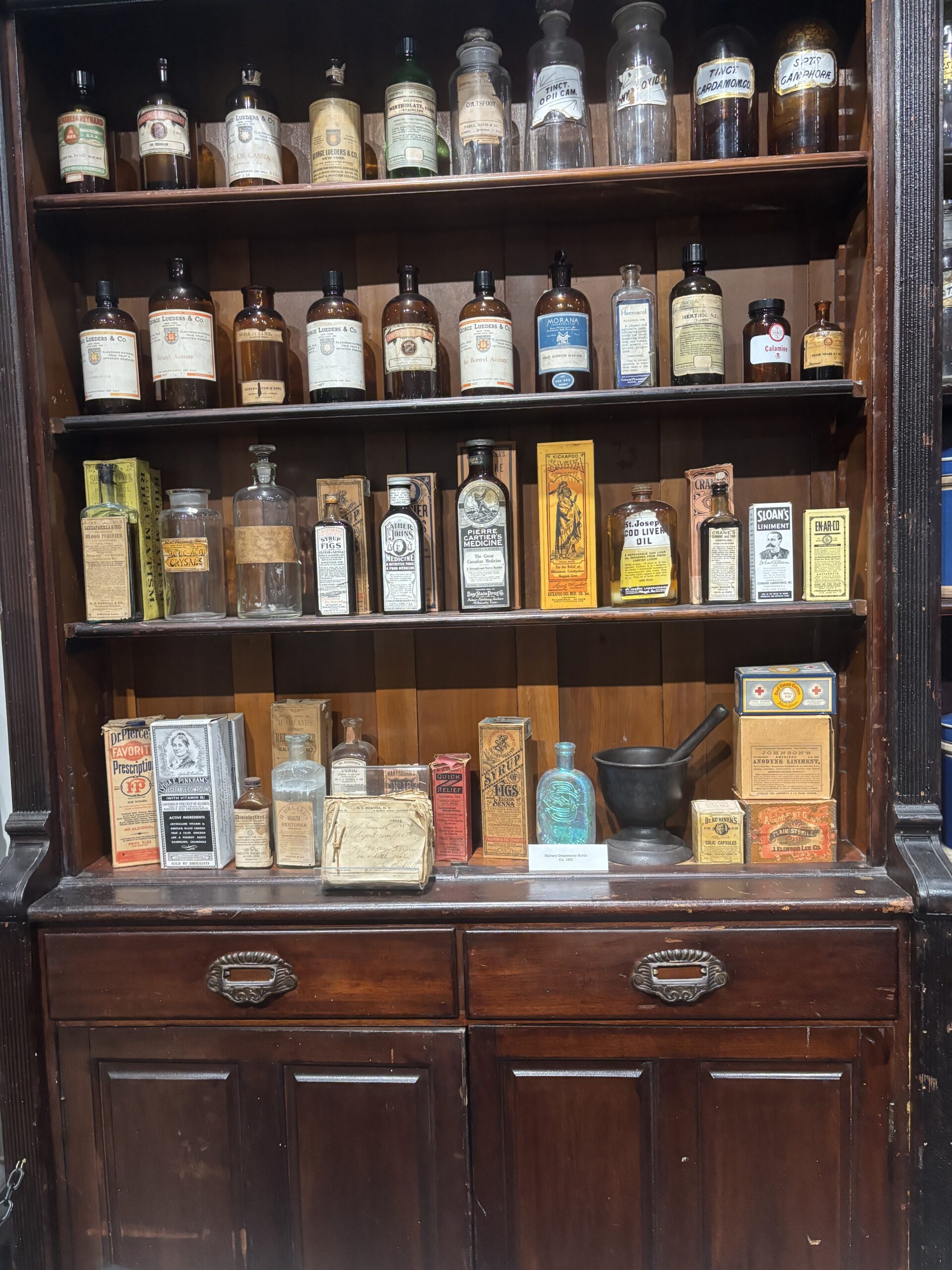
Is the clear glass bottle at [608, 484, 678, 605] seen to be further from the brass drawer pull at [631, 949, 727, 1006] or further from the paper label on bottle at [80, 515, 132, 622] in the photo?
the paper label on bottle at [80, 515, 132, 622]

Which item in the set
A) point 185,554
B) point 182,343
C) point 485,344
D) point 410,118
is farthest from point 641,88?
point 185,554

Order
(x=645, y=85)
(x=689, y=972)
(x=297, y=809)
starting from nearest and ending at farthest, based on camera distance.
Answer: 1. (x=689, y=972)
2. (x=645, y=85)
3. (x=297, y=809)

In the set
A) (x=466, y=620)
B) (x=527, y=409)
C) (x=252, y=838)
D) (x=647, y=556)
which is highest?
(x=527, y=409)

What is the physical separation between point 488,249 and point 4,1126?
1845 mm

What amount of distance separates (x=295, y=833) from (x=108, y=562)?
2.04 ft

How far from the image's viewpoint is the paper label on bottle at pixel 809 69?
1396mm

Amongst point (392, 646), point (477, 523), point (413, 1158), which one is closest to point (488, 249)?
point (477, 523)

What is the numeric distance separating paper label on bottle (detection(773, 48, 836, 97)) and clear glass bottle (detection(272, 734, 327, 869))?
147 centimetres

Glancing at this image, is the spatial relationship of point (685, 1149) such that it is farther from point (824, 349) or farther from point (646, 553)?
point (824, 349)

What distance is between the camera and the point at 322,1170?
54.2 inches

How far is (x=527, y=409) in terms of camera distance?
1.49 meters

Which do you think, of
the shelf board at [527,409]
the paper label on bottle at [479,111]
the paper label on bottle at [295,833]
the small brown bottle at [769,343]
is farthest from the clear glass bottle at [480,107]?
the paper label on bottle at [295,833]

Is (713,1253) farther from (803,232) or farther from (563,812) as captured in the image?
(803,232)

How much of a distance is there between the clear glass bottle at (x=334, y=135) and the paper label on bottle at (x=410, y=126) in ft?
0.23
